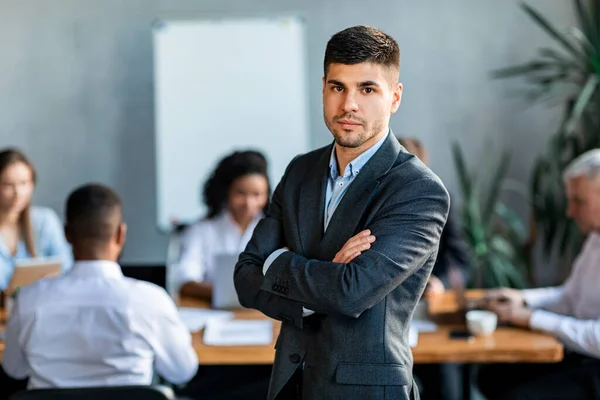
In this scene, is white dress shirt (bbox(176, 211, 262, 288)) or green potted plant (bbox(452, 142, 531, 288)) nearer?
white dress shirt (bbox(176, 211, 262, 288))

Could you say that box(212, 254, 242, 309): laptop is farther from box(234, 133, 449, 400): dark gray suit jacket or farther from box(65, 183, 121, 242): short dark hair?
box(234, 133, 449, 400): dark gray suit jacket

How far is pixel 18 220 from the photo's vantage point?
3.47 meters

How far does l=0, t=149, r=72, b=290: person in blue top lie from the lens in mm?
3381

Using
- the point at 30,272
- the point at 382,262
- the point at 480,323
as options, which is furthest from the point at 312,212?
the point at 30,272

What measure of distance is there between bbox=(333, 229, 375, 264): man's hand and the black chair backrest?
44 cm

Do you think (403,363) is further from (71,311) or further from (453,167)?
(453,167)

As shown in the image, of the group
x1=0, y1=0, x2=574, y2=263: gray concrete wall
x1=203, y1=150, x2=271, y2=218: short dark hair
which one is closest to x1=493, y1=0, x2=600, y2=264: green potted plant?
x1=0, y1=0, x2=574, y2=263: gray concrete wall

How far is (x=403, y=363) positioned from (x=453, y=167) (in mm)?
3244

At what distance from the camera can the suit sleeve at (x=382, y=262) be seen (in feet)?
4.83

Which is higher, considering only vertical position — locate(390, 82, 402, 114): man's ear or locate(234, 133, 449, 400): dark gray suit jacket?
locate(390, 82, 402, 114): man's ear

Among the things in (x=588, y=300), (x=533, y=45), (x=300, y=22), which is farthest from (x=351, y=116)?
(x=533, y=45)

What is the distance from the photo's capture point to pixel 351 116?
1.44 meters

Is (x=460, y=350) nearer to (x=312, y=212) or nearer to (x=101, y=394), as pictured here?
(x=312, y=212)

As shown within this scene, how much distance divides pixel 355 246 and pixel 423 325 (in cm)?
133
